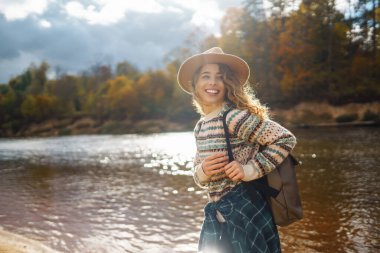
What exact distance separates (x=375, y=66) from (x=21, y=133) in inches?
2995

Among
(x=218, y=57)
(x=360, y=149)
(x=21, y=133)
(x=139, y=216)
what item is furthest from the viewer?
(x=21, y=133)

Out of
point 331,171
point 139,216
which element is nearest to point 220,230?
point 139,216

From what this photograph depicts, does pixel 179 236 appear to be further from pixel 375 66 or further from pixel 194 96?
pixel 375 66

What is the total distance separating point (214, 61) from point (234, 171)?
0.94 m

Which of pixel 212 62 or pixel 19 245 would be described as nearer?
pixel 212 62

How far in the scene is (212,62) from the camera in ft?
8.96

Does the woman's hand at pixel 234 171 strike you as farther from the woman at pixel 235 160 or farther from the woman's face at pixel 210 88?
the woman's face at pixel 210 88

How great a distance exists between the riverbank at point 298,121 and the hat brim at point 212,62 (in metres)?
20.3

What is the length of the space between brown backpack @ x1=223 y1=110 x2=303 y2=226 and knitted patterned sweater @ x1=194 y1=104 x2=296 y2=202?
0.07 metres

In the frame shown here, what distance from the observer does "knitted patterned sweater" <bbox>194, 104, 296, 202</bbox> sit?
2.29 meters

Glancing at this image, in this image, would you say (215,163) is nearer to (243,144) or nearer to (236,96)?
(243,144)

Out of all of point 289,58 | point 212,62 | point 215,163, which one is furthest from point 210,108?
point 289,58

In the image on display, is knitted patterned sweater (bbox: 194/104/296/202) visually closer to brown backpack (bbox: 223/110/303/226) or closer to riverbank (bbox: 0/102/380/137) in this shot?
brown backpack (bbox: 223/110/303/226)

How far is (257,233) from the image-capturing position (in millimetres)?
2357
